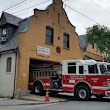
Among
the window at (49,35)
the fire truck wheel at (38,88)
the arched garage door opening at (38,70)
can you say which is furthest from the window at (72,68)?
the window at (49,35)

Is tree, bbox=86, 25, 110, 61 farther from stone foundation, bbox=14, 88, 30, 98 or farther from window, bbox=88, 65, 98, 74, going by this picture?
stone foundation, bbox=14, 88, 30, 98

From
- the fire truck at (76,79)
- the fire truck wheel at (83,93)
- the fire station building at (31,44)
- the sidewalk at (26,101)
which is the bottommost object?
the sidewalk at (26,101)

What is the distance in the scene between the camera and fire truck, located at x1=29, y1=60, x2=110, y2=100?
17.2 m

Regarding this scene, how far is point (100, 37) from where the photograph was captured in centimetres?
3014

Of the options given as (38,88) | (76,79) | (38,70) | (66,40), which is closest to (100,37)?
(66,40)

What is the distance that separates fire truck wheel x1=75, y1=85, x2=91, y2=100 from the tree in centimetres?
1296

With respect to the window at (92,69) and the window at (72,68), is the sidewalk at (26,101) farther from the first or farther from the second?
the window at (92,69)

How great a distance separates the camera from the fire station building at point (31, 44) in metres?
20.0

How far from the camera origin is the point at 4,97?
20.0 m

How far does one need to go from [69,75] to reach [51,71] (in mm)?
2129

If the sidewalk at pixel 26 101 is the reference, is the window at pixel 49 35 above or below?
above

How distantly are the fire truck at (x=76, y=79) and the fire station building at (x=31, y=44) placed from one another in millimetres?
1305

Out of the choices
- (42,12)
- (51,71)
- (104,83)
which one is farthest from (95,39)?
(104,83)

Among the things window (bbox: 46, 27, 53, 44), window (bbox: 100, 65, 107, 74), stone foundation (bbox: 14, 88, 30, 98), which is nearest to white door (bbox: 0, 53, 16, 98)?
stone foundation (bbox: 14, 88, 30, 98)
